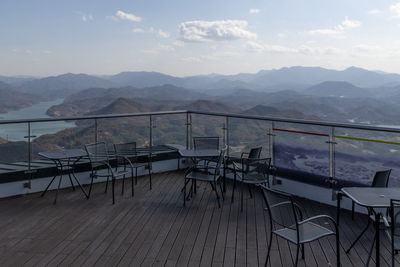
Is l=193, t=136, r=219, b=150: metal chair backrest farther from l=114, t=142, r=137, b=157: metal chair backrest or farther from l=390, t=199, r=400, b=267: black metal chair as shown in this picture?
l=390, t=199, r=400, b=267: black metal chair

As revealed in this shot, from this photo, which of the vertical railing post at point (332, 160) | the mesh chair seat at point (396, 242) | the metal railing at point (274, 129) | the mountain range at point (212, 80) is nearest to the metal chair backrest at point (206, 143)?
the metal railing at point (274, 129)

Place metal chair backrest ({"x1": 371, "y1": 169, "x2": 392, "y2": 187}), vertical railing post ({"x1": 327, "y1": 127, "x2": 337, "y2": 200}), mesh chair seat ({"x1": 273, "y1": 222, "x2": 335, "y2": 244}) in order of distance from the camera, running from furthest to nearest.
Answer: vertical railing post ({"x1": 327, "y1": 127, "x2": 337, "y2": 200}) → metal chair backrest ({"x1": 371, "y1": 169, "x2": 392, "y2": 187}) → mesh chair seat ({"x1": 273, "y1": 222, "x2": 335, "y2": 244})

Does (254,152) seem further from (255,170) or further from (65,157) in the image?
(65,157)

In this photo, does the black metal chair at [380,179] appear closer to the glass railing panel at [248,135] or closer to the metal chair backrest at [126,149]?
the glass railing panel at [248,135]

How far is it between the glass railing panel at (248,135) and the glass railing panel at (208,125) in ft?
0.62

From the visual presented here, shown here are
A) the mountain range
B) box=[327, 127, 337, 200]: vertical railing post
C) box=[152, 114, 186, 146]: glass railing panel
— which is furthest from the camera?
the mountain range

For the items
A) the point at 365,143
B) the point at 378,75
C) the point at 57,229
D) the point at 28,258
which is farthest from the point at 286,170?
the point at 378,75

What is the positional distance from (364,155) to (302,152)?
972 millimetres

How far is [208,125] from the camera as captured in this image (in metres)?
6.90

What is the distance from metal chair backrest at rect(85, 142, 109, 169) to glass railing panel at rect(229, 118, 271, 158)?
2348mm

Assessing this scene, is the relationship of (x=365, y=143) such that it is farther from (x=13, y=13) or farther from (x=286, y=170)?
(x=13, y=13)

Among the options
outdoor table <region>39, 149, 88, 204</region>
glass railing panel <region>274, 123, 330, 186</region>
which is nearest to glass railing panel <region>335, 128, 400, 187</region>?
glass railing panel <region>274, 123, 330, 186</region>

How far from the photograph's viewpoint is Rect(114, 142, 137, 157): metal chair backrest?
573cm

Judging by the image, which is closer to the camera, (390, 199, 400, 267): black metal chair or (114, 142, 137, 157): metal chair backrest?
(390, 199, 400, 267): black metal chair
